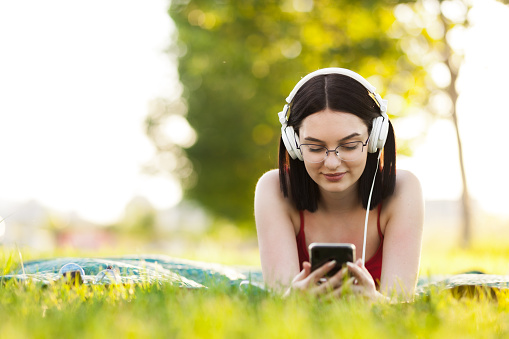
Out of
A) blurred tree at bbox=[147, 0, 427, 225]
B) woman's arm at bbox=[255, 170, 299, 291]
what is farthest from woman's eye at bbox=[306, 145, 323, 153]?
blurred tree at bbox=[147, 0, 427, 225]

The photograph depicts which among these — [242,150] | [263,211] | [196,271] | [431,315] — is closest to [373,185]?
[263,211]

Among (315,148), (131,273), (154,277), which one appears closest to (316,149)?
(315,148)

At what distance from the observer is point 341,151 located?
2.65 m

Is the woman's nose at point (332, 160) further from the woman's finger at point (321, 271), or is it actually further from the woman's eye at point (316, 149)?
the woman's finger at point (321, 271)

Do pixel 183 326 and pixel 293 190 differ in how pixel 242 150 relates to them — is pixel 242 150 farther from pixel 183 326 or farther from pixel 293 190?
pixel 183 326

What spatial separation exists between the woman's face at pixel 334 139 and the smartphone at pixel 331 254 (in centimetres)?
51

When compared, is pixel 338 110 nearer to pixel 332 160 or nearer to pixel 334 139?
pixel 334 139

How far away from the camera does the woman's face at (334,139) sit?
264 cm

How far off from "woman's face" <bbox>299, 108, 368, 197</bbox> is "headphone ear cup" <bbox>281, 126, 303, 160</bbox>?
0.08 meters

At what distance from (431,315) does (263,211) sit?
1359mm

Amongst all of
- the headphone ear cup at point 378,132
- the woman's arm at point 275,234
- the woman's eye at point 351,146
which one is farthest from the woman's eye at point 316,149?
the woman's arm at point 275,234

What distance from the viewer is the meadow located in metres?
1.57

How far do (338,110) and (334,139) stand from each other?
0.16 metres

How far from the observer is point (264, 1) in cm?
1152
